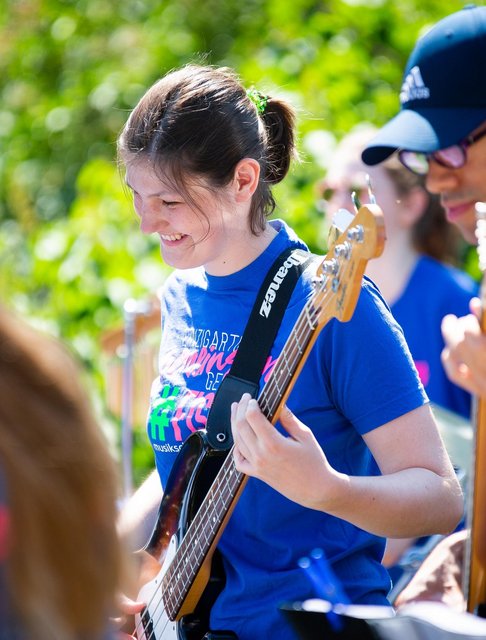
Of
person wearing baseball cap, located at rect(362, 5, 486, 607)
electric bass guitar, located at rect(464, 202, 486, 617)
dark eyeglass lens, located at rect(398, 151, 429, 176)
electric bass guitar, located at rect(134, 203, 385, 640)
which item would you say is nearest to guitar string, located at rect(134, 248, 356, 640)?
electric bass guitar, located at rect(134, 203, 385, 640)

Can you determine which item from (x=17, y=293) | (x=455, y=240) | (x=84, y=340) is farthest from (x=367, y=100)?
(x=17, y=293)

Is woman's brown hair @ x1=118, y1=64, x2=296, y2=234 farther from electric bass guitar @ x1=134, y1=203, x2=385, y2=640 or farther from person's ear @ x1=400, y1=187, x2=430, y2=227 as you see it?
person's ear @ x1=400, y1=187, x2=430, y2=227

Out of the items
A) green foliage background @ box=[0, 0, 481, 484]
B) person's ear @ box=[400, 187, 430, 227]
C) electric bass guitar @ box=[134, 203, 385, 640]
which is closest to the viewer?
electric bass guitar @ box=[134, 203, 385, 640]

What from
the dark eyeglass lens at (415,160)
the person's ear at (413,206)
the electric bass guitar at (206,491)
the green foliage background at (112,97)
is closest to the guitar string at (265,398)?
the electric bass guitar at (206,491)

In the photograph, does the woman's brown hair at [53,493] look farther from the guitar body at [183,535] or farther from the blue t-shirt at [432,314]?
the blue t-shirt at [432,314]

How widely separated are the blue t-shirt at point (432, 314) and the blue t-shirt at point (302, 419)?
49.4 inches

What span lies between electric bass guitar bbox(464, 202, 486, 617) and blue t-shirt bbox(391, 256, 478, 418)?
1.65 meters

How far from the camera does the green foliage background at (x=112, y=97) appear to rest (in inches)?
203

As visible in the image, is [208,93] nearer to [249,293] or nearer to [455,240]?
[249,293]

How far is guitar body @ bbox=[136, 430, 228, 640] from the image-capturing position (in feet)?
7.16

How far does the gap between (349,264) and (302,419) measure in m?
0.40

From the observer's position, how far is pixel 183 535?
2242 millimetres

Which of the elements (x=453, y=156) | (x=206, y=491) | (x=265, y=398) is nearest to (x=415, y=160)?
(x=453, y=156)

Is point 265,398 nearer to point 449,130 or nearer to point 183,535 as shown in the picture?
point 183,535
